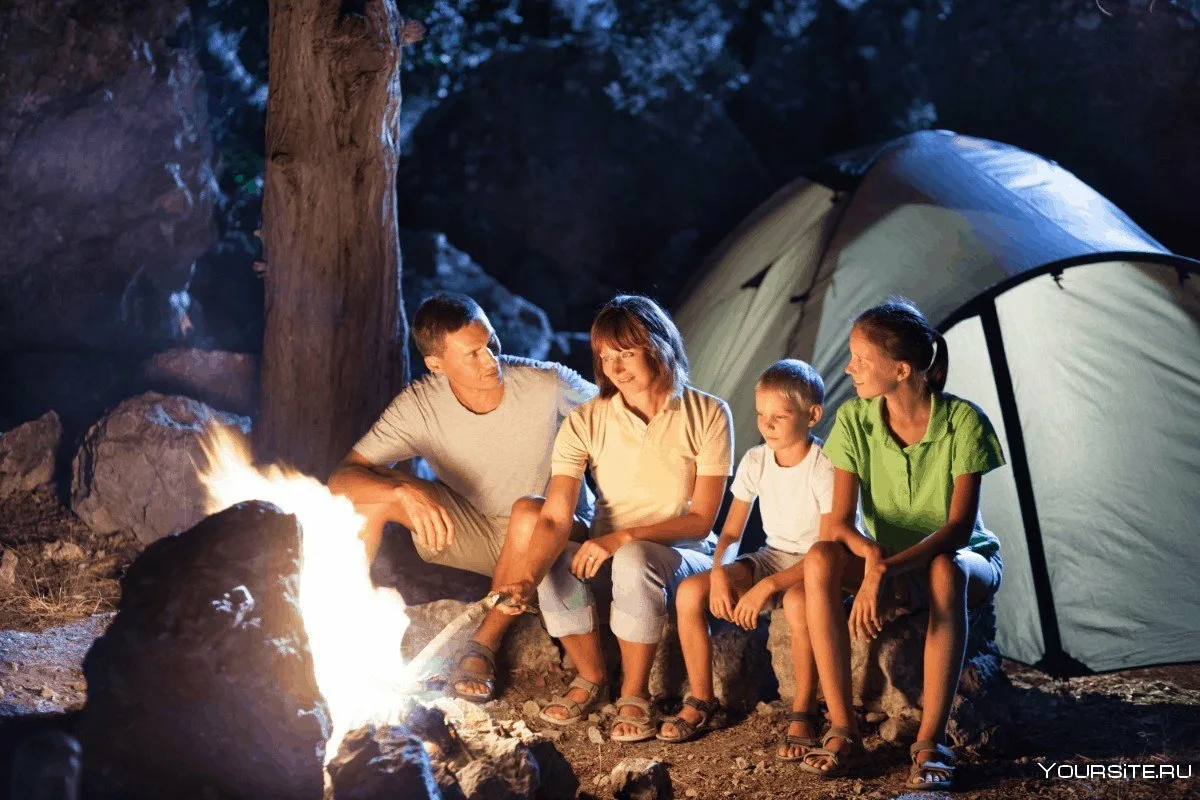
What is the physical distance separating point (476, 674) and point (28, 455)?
133 inches

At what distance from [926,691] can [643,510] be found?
44.8 inches

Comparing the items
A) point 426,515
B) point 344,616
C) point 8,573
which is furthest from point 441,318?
point 8,573

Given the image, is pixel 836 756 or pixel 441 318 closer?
pixel 836 756

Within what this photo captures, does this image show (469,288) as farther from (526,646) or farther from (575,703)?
(575,703)

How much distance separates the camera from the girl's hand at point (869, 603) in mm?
3502

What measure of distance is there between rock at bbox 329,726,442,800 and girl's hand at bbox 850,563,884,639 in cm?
144

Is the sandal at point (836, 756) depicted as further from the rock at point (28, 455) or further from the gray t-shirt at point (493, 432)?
the rock at point (28, 455)

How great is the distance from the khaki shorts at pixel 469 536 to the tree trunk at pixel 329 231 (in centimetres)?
129

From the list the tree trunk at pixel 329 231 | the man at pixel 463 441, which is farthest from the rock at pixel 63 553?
the man at pixel 463 441

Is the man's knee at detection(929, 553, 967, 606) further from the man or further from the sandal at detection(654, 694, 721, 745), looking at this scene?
the man

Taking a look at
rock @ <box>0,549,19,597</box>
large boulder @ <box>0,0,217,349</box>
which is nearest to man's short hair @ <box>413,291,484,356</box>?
rock @ <box>0,549,19,597</box>

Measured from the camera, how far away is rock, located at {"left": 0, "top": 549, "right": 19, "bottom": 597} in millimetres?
5148

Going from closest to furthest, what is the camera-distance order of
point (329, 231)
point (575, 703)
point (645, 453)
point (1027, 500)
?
point (575, 703) → point (645, 453) → point (1027, 500) → point (329, 231)

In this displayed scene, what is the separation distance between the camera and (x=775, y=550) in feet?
13.0
